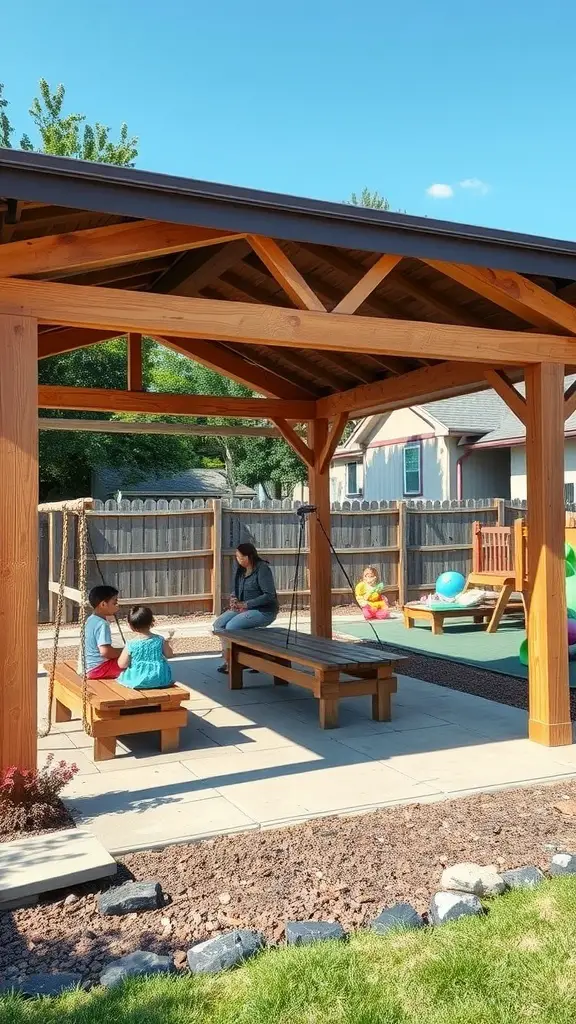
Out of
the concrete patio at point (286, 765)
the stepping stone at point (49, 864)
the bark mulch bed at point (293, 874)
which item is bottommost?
the bark mulch bed at point (293, 874)

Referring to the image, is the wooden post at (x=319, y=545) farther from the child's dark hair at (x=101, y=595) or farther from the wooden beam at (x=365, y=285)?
the wooden beam at (x=365, y=285)

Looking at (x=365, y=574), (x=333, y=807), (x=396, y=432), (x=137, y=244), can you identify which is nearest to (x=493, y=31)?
(x=396, y=432)

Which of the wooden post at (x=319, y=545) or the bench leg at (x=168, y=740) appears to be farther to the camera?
the wooden post at (x=319, y=545)

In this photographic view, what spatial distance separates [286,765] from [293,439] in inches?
181

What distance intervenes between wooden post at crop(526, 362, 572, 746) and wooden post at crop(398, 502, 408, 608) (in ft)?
29.4

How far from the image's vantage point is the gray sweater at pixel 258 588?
847cm

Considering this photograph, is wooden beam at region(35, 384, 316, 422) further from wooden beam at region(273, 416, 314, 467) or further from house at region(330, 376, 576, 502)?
house at region(330, 376, 576, 502)

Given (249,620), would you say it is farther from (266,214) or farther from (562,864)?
(562,864)

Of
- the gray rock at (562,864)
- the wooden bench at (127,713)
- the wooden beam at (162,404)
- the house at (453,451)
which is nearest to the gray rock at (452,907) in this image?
the gray rock at (562,864)

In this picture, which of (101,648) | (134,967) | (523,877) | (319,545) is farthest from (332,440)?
(134,967)

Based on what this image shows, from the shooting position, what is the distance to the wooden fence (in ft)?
42.7

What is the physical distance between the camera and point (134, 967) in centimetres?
293

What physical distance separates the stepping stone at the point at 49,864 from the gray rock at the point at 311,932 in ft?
3.06

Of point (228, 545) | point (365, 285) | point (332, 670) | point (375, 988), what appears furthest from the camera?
point (228, 545)
